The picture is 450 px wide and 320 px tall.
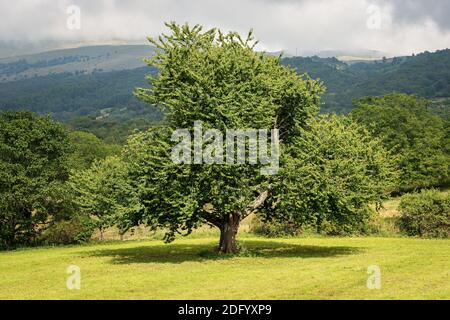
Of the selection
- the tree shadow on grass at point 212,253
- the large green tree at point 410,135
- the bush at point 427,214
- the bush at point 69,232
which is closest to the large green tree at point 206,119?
the tree shadow on grass at point 212,253

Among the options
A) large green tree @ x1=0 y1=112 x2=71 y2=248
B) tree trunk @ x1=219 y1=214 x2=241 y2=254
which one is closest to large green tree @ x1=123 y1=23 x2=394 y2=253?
tree trunk @ x1=219 y1=214 x2=241 y2=254

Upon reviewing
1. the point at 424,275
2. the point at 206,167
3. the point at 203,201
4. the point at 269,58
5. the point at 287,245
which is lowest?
the point at 287,245

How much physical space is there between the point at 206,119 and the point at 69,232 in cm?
3592

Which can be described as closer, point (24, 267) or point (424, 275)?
point (424, 275)

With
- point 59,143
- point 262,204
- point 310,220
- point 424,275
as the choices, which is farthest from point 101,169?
point 424,275

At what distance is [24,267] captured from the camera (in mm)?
37250

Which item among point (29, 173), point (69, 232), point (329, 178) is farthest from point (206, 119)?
point (69, 232)

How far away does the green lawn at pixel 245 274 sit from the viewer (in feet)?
75.2

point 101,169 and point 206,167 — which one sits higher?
point 206,167

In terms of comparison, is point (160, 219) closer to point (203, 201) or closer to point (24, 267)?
point (203, 201)

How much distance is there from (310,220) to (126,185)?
501 inches

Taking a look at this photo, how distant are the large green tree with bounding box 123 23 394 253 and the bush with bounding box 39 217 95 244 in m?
27.8

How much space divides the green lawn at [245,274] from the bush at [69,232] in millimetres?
18008

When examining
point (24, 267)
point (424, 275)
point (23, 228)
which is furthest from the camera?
point (23, 228)
